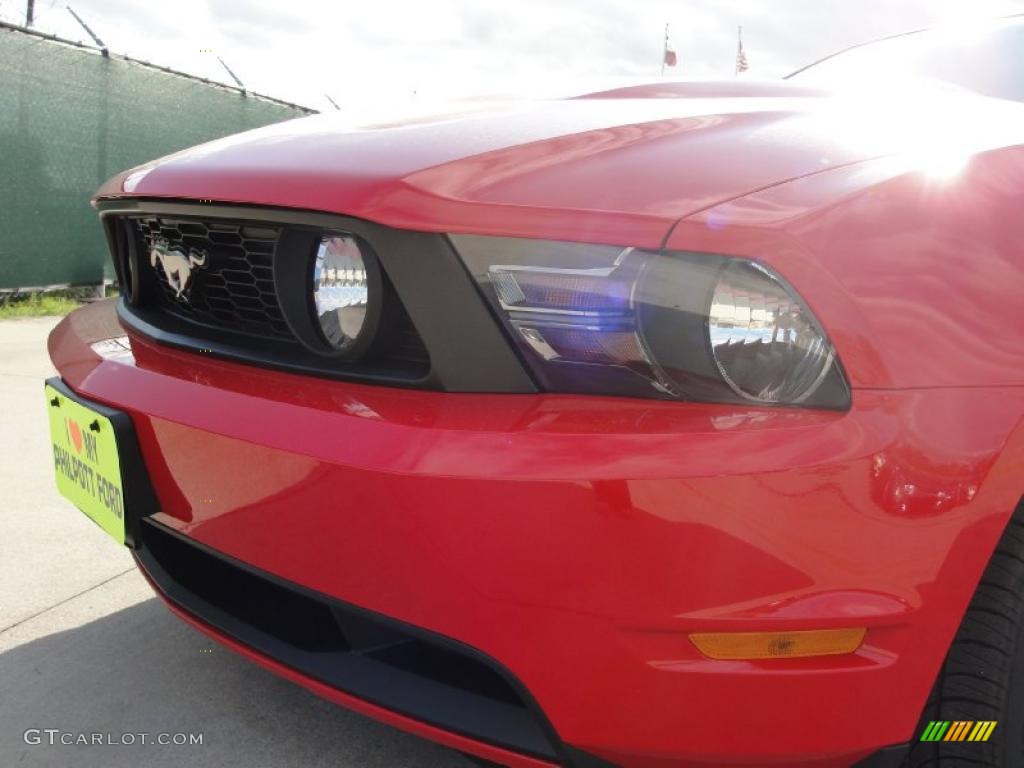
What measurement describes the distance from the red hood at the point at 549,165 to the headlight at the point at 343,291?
0.09 meters

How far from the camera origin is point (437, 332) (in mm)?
1282

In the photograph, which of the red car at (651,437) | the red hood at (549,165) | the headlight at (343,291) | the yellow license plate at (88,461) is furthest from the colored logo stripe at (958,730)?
the yellow license plate at (88,461)

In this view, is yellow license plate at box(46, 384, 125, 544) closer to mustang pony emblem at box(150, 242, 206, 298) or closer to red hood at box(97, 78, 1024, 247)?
mustang pony emblem at box(150, 242, 206, 298)

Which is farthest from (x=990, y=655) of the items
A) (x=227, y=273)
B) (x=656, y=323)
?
(x=227, y=273)

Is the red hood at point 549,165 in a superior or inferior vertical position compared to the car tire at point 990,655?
superior

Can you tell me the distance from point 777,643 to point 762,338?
14.4 inches

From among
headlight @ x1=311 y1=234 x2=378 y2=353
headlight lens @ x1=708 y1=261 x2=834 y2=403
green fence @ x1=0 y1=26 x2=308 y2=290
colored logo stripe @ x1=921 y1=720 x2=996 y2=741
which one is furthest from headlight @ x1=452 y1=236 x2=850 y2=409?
green fence @ x1=0 y1=26 x2=308 y2=290

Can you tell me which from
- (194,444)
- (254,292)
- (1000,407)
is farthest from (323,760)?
(1000,407)

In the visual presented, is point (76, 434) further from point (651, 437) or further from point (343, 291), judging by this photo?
point (651, 437)

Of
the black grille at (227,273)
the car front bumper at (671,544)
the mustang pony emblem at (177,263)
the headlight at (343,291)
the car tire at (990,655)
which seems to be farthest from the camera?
the mustang pony emblem at (177,263)

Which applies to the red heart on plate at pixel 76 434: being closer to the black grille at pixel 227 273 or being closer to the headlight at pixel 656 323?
the black grille at pixel 227 273

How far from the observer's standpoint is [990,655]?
1.26 metres

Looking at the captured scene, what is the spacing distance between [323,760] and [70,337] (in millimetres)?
968

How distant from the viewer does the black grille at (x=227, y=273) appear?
1.54m
